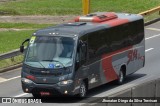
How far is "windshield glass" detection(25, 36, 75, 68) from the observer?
66.4 feet

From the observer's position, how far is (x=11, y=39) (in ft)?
108

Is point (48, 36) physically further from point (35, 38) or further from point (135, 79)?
point (135, 79)

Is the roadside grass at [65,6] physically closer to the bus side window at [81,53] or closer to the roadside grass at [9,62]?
the roadside grass at [9,62]

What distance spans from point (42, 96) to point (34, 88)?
77cm

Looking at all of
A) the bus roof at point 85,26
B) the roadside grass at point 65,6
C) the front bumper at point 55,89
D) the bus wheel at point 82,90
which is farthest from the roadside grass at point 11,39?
the front bumper at point 55,89

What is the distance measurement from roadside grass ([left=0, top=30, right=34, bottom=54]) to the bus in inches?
306

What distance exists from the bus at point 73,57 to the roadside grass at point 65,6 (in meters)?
19.8

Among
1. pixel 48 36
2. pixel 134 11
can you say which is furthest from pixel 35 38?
pixel 134 11

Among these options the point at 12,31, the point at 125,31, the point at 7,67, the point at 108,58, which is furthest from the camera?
the point at 12,31

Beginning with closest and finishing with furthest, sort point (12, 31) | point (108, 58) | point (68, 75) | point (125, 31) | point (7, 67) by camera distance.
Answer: point (68, 75), point (108, 58), point (125, 31), point (7, 67), point (12, 31)

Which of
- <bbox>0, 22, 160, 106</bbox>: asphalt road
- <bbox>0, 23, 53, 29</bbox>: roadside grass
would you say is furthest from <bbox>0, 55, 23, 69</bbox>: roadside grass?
<bbox>0, 23, 53, 29</bbox>: roadside grass

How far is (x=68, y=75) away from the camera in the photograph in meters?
20.0

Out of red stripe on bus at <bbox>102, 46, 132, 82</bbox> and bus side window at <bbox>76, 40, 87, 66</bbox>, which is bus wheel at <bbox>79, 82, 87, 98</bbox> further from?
red stripe on bus at <bbox>102, 46, 132, 82</bbox>

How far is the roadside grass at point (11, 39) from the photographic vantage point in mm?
30670
